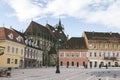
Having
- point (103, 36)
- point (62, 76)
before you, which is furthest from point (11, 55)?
point (103, 36)

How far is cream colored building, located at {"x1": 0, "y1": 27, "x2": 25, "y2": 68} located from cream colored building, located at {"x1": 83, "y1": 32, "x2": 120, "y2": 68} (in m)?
35.7

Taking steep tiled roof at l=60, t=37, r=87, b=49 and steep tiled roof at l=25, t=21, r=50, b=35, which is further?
steep tiled roof at l=25, t=21, r=50, b=35

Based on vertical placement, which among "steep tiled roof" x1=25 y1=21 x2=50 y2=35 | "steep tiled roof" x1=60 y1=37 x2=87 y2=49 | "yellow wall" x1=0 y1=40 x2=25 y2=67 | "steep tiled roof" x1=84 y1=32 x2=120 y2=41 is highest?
"steep tiled roof" x1=25 y1=21 x2=50 y2=35

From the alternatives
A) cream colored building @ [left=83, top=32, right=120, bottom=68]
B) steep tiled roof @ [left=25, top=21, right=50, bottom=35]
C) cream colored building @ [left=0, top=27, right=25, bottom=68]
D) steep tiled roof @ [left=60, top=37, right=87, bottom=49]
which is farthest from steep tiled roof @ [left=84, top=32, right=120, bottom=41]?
cream colored building @ [left=0, top=27, right=25, bottom=68]

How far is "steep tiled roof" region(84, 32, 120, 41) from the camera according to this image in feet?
355

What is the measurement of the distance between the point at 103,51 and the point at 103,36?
6287 millimetres

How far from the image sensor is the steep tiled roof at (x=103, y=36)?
108125mm

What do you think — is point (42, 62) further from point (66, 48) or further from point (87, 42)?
point (87, 42)

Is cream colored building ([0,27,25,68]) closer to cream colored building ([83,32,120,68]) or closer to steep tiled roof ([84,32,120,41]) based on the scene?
cream colored building ([83,32,120,68])

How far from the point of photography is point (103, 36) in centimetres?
10988

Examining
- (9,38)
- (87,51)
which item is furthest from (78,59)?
(9,38)

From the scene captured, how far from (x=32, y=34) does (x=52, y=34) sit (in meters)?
23.5

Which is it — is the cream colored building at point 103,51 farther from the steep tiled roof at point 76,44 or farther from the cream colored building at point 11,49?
the cream colored building at point 11,49

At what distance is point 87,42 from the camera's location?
10712 cm
